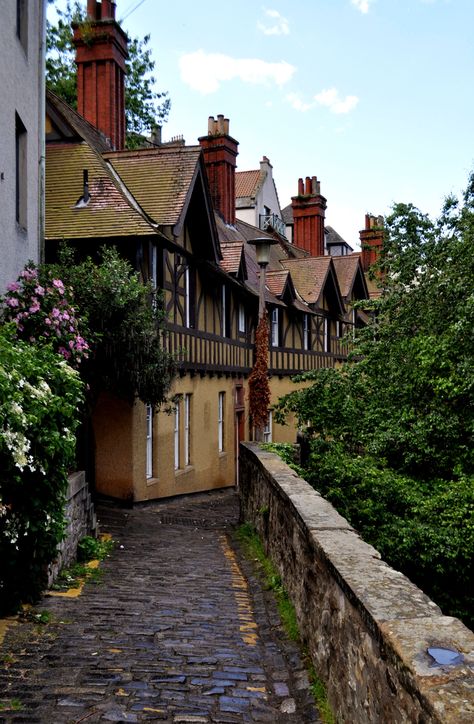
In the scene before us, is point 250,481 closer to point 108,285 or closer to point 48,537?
point 108,285

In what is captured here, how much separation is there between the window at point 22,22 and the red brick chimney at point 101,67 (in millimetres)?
9566

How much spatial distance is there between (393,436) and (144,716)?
32.7ft

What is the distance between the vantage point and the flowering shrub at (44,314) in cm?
1046

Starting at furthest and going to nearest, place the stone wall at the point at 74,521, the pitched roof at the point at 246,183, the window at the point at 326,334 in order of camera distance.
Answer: the pitched roof at the point at 246,183
the window at the point at 326,334
the stone wall at the point at 74,521

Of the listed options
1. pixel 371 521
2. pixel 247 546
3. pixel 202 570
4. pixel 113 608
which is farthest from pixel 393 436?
pixel 113 608

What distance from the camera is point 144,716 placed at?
502 centimetres

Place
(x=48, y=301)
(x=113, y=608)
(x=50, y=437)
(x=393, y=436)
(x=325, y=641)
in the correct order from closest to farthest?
1. (x=325, y=641)
2. (x=50, y=437)
3. (x=113, y=608)
4. (x=48, y=301)
5. (x=393, y=436)

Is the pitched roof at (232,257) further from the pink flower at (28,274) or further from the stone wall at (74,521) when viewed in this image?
the stone wall at (74,521)

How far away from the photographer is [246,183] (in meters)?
43.6

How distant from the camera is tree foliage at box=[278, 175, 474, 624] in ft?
39.9

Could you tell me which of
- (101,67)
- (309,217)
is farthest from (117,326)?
(309,217)

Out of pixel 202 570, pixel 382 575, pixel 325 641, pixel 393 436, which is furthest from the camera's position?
pixel 393 436

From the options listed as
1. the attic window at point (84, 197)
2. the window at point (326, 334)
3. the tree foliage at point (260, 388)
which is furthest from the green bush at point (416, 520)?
the window at point (326, 334)

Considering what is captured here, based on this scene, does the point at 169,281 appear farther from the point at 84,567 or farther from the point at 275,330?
the point at 275,330
